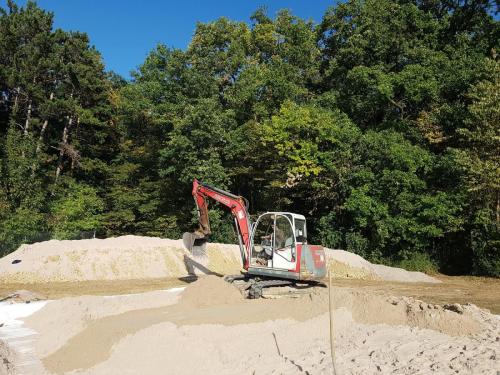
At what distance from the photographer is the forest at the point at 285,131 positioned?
2447cm

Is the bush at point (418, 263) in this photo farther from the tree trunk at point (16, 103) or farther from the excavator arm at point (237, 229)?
the tree trunk at point (16, 103)

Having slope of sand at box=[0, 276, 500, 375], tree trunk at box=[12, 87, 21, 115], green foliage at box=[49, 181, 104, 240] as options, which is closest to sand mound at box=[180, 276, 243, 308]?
slope of sand at box=[0, 276, 500, 375]

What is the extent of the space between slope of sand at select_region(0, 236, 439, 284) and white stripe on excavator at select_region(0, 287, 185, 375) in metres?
6.70

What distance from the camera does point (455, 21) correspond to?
32094mm

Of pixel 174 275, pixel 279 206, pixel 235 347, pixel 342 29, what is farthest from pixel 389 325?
pixel 342 29

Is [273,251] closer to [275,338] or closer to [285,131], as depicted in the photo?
[275,338]

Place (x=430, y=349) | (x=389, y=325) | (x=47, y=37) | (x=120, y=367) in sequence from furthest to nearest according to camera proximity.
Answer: (x=47, y=37) → (x=389, y=325) → (x=120, y=367) → (x=430, y=349)

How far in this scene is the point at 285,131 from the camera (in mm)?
29062

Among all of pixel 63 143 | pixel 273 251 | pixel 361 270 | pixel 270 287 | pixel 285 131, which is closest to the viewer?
pixel 273 251

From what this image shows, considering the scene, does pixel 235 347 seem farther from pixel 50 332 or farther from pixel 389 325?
pixel 50 332

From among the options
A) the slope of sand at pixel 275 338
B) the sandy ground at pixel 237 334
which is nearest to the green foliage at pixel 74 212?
the sandy ground at pixel 237 334

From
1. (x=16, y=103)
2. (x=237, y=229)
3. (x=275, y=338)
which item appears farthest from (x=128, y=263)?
(x=16, y=103)

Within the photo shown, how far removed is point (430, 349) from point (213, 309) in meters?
5.93

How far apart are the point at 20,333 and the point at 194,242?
5.81 m
